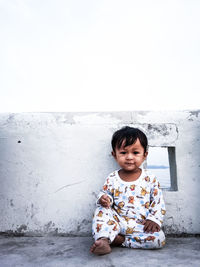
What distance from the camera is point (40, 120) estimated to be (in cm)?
236

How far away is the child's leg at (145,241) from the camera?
1.79m

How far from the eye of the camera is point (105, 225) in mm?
1818

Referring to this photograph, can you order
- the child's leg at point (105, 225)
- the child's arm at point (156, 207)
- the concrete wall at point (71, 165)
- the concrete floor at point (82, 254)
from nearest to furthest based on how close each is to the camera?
the concrete floor at point (82, 254)
the child's leg at point (105, 225)
the child's arm at point (156, 207)
the concrete wall at point (71, 165)

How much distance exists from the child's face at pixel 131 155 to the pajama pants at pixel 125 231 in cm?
43

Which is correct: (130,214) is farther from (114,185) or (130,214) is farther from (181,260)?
(181,260)

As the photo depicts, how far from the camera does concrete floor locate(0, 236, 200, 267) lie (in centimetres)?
156

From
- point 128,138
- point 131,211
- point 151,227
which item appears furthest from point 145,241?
point 128,138

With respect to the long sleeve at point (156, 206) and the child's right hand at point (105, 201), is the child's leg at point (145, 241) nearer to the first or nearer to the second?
the long sleeve at point (156, 206)

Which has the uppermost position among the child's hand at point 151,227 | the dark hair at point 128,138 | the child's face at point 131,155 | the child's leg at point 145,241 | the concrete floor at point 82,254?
the dark hair at point 128,138

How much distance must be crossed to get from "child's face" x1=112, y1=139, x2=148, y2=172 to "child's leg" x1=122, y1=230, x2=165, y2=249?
1.85 feet

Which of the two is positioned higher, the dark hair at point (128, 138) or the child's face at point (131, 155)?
the dark hair at point (128, 138)

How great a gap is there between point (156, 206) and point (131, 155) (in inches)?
19.6

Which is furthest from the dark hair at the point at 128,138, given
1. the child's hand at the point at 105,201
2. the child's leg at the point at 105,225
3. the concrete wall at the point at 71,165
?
the child's leg at the point at 105,225

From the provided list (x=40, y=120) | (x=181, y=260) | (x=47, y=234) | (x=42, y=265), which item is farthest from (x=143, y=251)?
(x=40, y=120)
